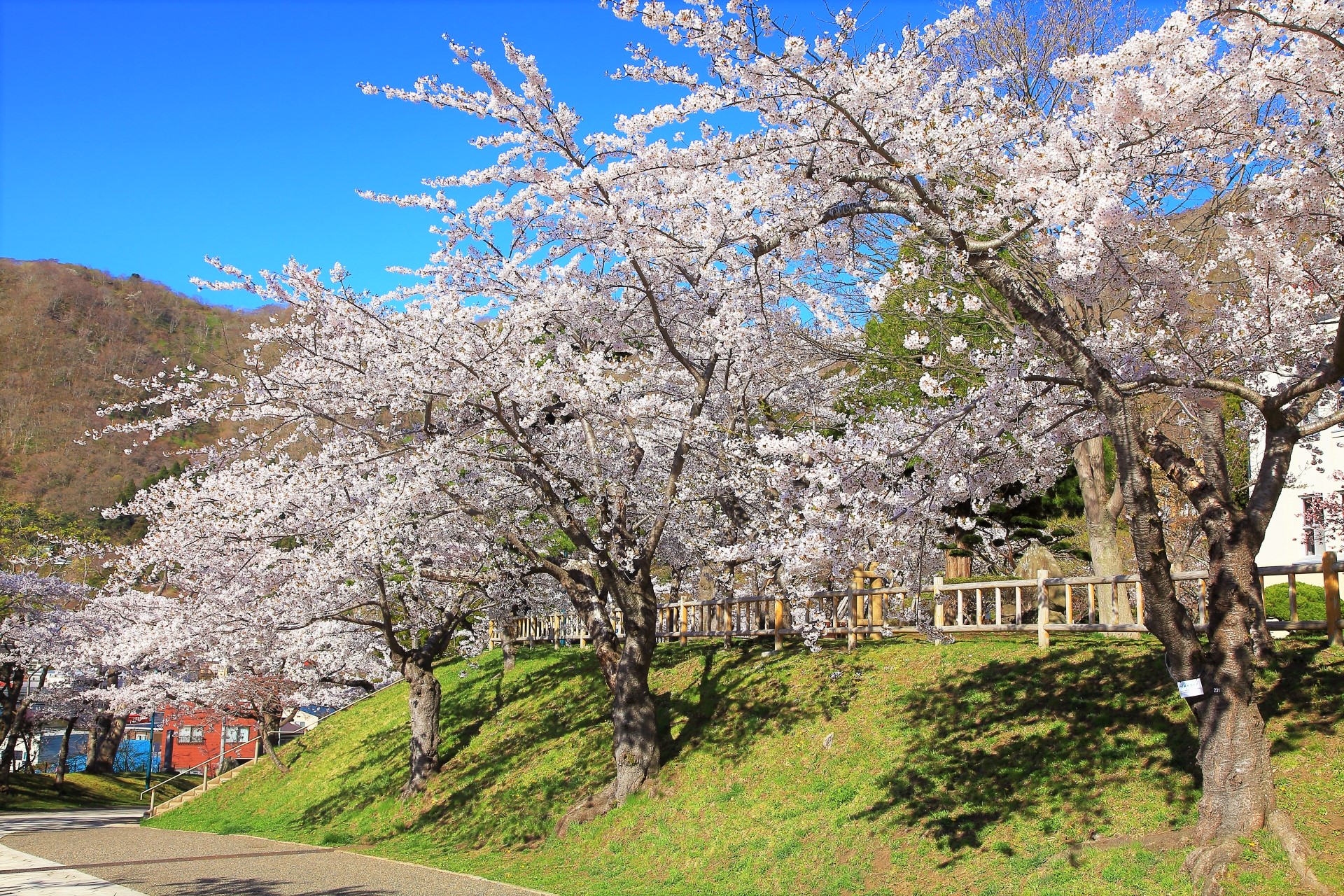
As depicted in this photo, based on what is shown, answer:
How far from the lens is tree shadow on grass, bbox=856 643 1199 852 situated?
28.1ft

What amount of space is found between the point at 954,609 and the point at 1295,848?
10654 millimetres

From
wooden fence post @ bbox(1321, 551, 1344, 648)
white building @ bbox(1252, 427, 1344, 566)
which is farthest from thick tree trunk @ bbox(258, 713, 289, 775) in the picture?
white building @ bbox(1252, 427, 1344, 566)

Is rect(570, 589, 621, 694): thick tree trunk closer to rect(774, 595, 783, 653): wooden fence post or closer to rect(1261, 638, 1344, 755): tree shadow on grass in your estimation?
rect(774, 595, 783, 653): wooden fence post

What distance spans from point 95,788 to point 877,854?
34.4 m

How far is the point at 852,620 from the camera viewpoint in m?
13.7

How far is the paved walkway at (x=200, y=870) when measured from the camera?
10.4m

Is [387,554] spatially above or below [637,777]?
above

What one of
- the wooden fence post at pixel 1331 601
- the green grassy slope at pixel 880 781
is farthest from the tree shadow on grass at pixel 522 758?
the wooden fence post at pixel 1331 601

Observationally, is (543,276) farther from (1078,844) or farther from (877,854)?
(1078,844)

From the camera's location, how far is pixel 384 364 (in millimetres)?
10383

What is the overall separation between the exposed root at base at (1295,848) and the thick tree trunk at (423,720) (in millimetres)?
13816

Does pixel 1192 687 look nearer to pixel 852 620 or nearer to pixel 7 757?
pixel 852 620

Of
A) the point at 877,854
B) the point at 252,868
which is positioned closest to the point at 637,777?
the point at 877,854

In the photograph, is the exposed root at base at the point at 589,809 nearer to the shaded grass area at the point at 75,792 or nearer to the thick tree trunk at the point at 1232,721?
the thick tree trunk at the point at 1232,721
